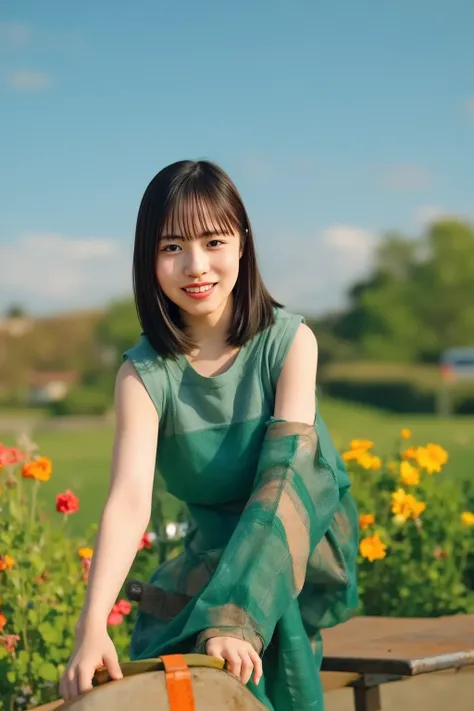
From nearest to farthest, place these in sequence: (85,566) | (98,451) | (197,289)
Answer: (197,289)
(85,566)
(98,451)

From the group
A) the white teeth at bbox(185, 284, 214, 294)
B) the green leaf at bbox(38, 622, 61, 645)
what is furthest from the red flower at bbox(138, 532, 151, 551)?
the white teeth at bbox(185, 284, 214, 294)

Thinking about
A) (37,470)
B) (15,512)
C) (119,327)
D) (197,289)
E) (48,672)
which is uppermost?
(119,327)

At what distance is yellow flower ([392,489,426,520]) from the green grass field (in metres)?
1.09

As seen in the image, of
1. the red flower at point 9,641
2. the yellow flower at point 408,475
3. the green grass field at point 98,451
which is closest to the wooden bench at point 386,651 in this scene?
the red flower at point 9,641

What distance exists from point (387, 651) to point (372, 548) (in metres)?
1.01

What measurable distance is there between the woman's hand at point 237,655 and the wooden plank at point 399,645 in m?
0.83

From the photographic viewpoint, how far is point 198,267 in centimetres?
229

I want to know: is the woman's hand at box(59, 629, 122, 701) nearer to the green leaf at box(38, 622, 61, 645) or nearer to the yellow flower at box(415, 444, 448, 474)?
the green leaf at box(38, 622, 61, 645)

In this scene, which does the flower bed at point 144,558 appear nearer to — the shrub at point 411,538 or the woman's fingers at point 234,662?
the shrub at point 411,538

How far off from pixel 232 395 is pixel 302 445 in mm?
216

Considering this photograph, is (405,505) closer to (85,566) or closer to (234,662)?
(85,566)

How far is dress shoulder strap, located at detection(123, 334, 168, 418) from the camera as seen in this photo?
7.67 ft

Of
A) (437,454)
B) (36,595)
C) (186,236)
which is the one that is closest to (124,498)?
(186,236)

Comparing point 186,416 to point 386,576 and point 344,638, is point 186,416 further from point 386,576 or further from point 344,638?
point 386,576
